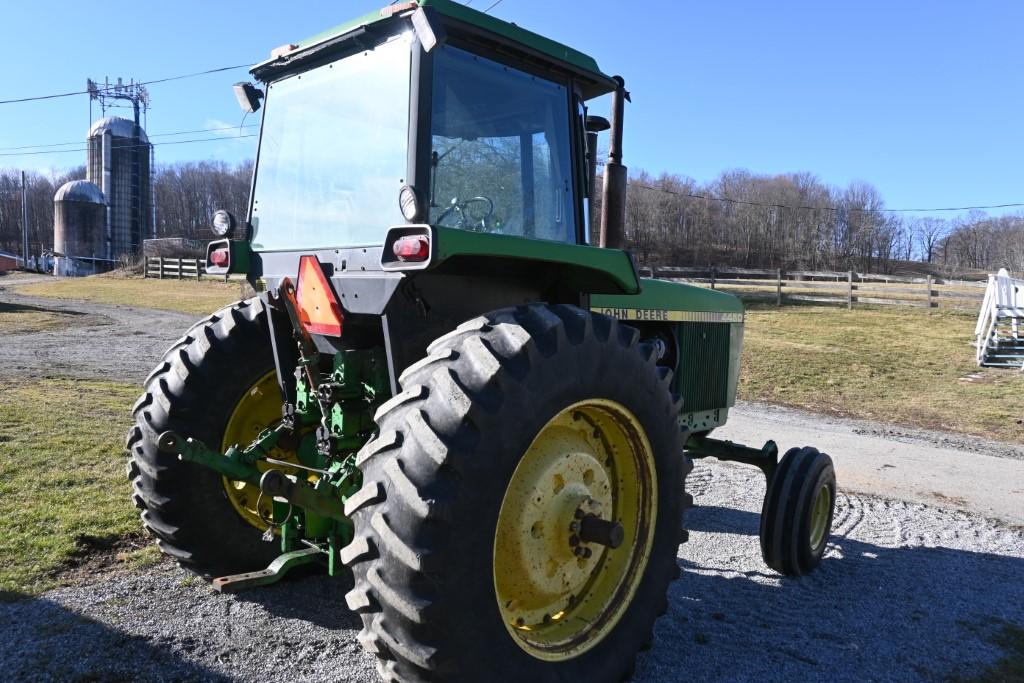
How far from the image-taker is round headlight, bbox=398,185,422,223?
2.64 meters

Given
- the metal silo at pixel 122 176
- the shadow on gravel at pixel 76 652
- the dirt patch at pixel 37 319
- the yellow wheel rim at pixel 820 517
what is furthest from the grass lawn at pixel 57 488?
the metal silo at pixel 122 176

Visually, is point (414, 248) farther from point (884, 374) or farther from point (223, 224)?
point (884, 374)

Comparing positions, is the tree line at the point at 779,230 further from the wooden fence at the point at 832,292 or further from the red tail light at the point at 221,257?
the red tail light at the point at 221,257

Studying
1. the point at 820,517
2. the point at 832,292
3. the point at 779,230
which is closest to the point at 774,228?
the point at 779,230

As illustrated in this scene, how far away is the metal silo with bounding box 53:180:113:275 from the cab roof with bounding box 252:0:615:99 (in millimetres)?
57029

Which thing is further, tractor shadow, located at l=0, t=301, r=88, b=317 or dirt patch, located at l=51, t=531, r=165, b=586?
tractor shadow, located at l=0, t=301, r=88, b=317

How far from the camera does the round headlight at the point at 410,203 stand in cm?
264

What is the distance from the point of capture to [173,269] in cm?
3925

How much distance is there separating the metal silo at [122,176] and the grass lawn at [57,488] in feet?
170

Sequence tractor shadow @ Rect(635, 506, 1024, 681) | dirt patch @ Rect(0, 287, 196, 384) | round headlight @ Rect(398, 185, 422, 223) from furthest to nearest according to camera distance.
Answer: dirt patch @ Rect(0, 287, 196, 384), tractor shadow @ Rect(635, 506, 1024, 681), round headlight @ Rect(398, 185, 422, 223)

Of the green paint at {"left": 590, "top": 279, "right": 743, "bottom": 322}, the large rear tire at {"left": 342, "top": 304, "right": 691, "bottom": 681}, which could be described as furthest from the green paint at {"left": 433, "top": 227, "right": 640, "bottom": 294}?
the green paint at {"left": 590, "top": 279, "right": 743, "bottom": 322}

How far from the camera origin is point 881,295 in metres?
25.6

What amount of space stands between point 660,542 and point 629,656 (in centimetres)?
47

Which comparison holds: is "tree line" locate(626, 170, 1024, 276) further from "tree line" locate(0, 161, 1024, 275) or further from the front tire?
the front tire
